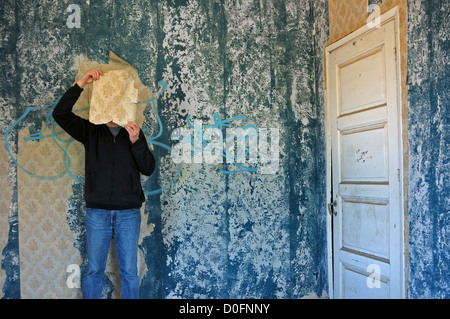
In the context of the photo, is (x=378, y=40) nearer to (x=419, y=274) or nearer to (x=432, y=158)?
(x=432, y=158)

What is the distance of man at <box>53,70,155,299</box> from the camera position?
2.41 metres

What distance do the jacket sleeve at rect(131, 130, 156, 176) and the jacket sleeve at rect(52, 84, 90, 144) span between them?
1.24 ft

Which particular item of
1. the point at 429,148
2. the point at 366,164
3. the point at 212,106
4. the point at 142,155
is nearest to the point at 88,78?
the point at 142,155

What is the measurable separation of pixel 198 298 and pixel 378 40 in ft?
7.31

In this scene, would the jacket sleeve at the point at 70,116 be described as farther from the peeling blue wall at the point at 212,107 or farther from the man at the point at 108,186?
the peeling blue wall at the point at 212,107

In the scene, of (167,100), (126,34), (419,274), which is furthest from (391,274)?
(126,34)

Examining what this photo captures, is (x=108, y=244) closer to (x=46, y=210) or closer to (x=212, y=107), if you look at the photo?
(x=46, y=210)

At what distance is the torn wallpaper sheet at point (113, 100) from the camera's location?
95.8 inches

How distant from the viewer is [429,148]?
6.90 ft

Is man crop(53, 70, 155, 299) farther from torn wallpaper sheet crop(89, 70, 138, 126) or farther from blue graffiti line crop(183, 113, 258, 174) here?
blue graffiti line crop(183, 113, 258, 174)

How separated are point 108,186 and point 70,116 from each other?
0.51 meters

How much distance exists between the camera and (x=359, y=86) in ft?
9.02

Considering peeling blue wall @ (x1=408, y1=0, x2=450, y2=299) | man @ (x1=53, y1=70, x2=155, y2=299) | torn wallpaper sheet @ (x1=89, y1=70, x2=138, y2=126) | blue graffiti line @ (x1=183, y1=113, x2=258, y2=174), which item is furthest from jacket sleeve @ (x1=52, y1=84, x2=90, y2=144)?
peeling blue wall @ (x1=408, y1=0, x2=450, y2=299)

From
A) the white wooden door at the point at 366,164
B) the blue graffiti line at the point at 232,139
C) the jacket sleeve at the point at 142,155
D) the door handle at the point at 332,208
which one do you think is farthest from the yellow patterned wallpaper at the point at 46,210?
the door handle at the point at 332,208
